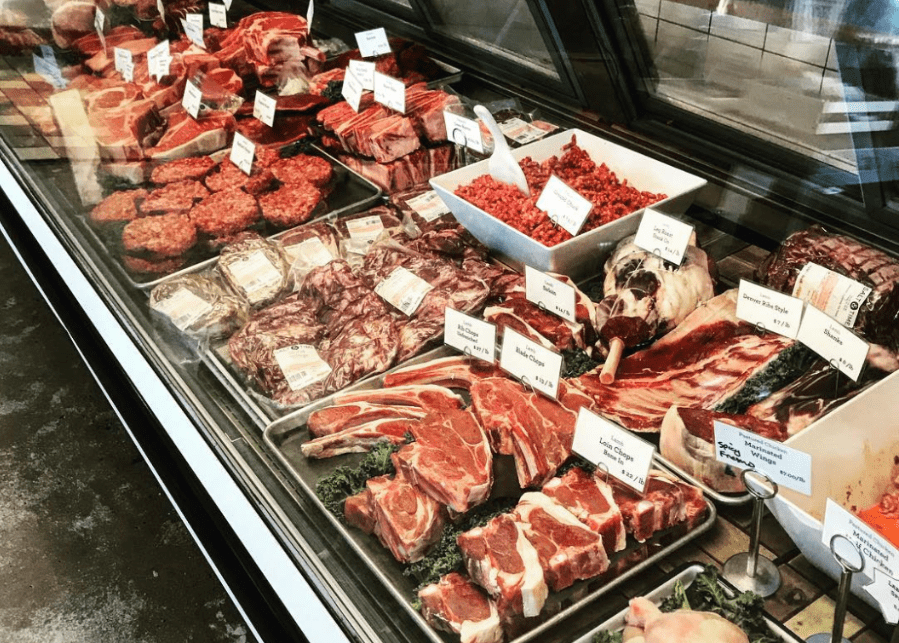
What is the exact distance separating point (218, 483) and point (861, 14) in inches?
80.4

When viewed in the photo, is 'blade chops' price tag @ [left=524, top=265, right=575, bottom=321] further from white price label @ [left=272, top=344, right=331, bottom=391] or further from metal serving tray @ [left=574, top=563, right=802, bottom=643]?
metal serving tray @ [left=574, top=563, right=802, bottom=643]

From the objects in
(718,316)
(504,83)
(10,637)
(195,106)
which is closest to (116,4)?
(195,106)

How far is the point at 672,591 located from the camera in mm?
1790

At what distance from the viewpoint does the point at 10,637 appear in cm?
340

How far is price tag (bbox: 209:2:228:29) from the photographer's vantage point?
5.12 meters

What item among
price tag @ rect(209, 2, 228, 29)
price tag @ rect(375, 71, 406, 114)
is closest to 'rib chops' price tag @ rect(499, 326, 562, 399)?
price tag @ rect(375, 71, 406, 114)

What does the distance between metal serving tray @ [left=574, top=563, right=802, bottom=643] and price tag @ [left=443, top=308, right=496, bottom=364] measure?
0.81 metres

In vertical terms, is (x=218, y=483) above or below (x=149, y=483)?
above

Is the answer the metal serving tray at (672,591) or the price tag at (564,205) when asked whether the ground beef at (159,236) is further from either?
the metal serving tray at (672,591)

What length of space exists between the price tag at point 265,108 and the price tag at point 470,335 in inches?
79.0

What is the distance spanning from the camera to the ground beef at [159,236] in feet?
10.7

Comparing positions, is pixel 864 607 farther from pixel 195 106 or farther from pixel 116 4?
pixel 116 4

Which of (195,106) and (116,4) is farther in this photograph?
(116,4)

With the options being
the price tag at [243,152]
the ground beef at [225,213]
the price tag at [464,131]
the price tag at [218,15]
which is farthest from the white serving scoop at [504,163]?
the price tag at [218,15]
